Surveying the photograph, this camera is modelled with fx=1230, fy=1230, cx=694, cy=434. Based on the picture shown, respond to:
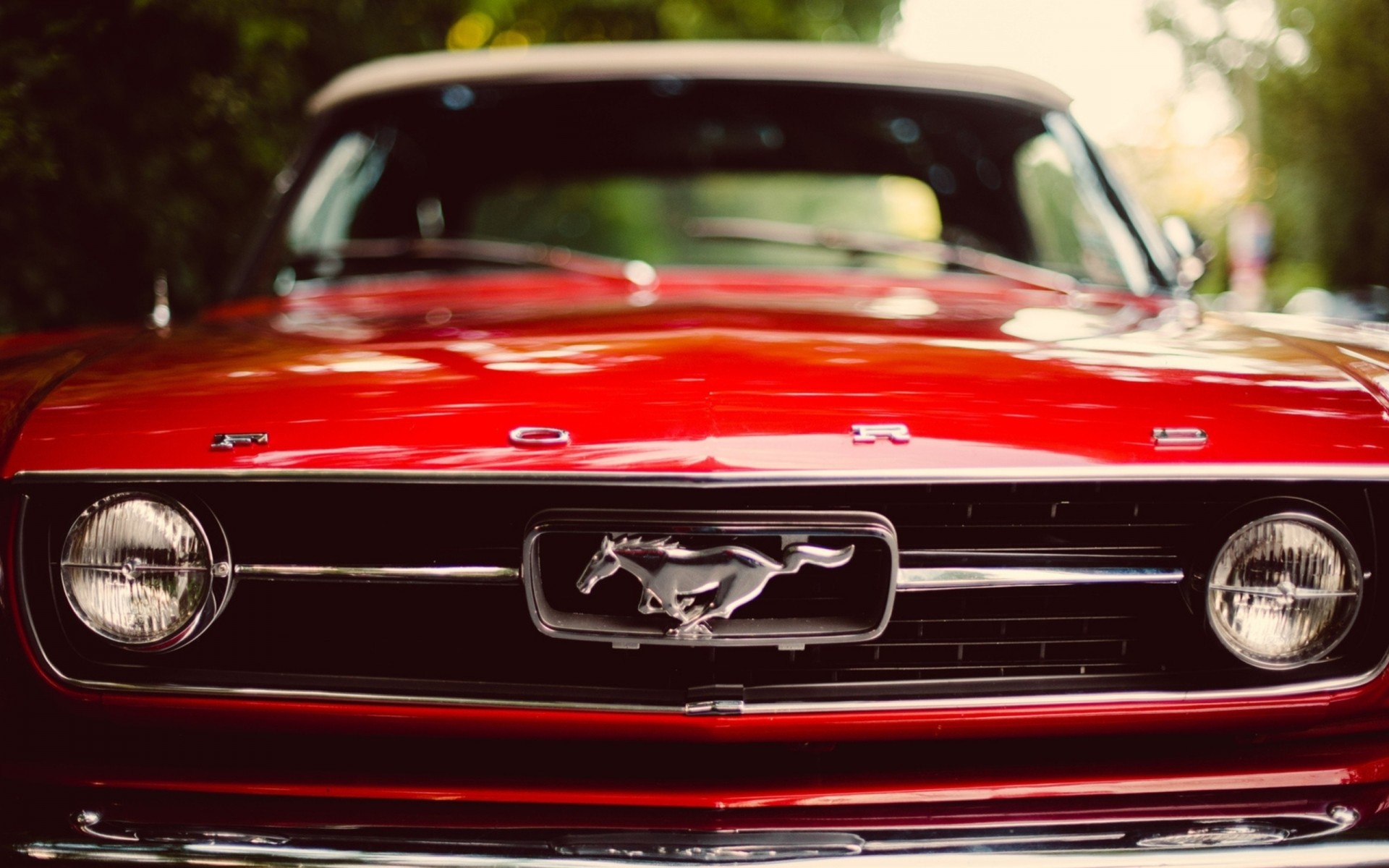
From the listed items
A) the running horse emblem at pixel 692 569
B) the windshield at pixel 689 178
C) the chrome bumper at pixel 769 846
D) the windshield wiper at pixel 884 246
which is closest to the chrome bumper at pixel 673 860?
the chrome bumper at pixel 769 846

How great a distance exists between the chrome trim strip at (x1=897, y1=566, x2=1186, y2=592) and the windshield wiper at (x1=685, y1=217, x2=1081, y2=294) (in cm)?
123

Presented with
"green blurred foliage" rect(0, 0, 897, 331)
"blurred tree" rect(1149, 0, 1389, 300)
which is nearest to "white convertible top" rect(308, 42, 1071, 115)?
"green blurred foliage" rect(0, 0, 897, 331)

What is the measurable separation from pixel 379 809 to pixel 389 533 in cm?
32

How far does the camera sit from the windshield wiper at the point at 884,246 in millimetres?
2723

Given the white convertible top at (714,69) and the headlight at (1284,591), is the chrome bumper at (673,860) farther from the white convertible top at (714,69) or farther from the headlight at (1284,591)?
the white convertible top at (714,69)

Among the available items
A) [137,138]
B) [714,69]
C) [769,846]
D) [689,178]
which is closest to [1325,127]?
[689,178]

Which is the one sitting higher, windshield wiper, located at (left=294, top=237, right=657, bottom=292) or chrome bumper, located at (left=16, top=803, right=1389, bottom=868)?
windshield wiper, located at (left=294, top=237, right=657, bottom=292)

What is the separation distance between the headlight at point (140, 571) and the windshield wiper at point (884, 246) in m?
1.66

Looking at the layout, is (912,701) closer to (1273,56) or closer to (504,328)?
A: (504,328)

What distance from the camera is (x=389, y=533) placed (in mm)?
1494

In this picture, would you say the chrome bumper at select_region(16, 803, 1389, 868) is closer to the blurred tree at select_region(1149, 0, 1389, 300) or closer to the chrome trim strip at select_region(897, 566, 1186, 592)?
the chrome trim strip at select_region(897, 566, 1186, 592)

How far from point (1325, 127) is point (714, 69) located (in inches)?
716

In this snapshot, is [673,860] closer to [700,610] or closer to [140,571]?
[700,610]

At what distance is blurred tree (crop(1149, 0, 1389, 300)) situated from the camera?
666 inches
